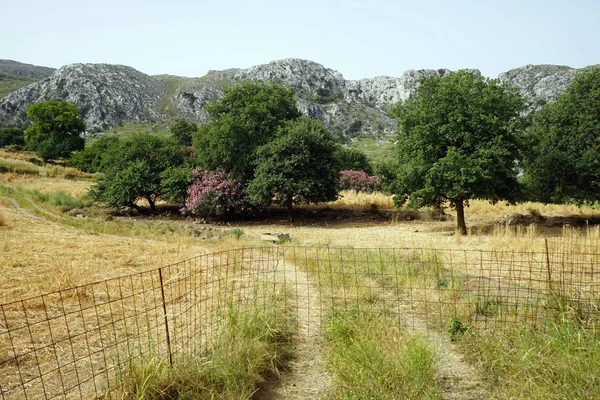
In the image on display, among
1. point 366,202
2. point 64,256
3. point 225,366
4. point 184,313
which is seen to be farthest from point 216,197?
point 225,366

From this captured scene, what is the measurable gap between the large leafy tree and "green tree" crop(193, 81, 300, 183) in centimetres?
1290

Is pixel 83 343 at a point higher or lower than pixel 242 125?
lower

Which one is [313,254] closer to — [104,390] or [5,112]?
[104,390]

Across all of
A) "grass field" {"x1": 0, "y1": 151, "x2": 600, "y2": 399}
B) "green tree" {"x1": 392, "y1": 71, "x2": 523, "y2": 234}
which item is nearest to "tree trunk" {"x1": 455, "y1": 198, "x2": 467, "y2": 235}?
"green tree" {"x1": 392, "y1": 71, "x2": 523, "y2": 234}

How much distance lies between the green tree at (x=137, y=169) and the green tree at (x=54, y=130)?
41.3 metres

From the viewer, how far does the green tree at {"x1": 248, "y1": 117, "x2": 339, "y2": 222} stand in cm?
2103

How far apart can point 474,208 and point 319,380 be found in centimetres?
2205

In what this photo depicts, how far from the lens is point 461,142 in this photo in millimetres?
17078

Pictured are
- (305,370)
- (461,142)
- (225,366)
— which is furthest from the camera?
(461,142)

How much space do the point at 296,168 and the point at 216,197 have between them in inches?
177

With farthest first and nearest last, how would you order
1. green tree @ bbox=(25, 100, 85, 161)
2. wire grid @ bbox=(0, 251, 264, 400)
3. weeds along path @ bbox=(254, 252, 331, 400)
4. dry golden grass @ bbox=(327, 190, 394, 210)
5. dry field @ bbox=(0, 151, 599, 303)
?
1. green tree @ bbox=(25, 100, 85, 161)
2. dry golden grass @ bbox=(327, 190, 394, 210)
3. dry field @ bbox=(0, 151, 599, 303)
4. weeds along path @ bbox=(254, 252, 331, 400)
5. wire grid @ bbox=(0, 251, 264, 400)

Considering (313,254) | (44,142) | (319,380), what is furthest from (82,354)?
(44,142)

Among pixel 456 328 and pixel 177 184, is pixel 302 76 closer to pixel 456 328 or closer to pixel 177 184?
pixel 177 184

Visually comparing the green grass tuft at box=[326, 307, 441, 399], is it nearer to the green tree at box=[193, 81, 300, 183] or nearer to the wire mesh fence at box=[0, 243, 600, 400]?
the wire mesh fence at box=[0, 243, 600, 400]
